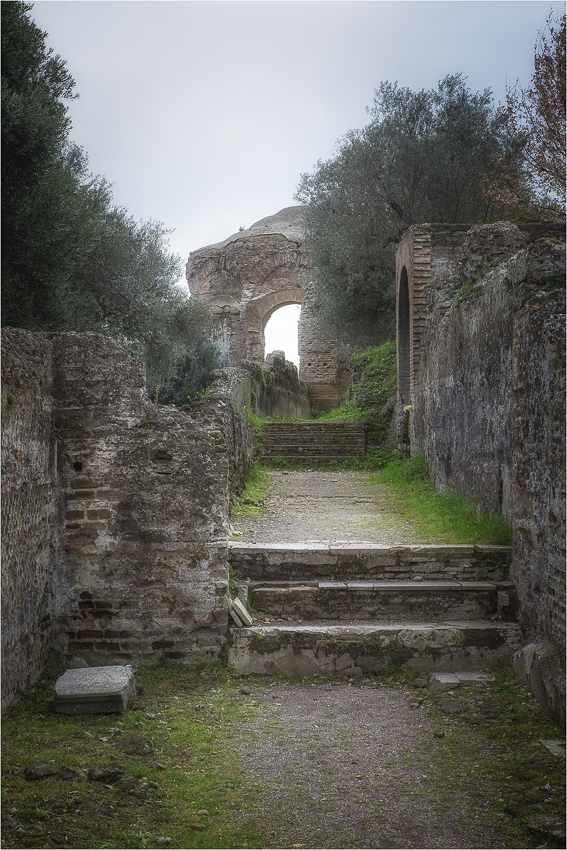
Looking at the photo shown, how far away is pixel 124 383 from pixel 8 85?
5124 millimetres

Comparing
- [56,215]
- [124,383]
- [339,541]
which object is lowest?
[339,541]

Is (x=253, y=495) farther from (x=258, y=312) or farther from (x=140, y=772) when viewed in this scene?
(x=258, y=312)

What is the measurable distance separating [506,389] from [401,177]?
9.55 metres

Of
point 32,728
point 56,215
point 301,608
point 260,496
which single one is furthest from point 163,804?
point 56,215

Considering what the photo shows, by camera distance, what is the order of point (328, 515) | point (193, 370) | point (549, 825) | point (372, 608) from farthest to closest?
1. point (193, 370)
2. point (328, 515)
3. point (372, 608)
4. point (549, 825)

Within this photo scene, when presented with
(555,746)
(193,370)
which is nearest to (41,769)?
(555,746)

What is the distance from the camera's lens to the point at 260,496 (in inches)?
362

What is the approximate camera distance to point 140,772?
336cm

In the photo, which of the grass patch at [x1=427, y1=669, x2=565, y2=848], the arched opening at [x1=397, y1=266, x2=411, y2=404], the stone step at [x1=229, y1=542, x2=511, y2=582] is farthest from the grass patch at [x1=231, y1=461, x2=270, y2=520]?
the grass patch at [x1=427, y1=669, x2=565, y2=848]

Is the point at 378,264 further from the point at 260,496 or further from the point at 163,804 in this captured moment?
the point at 163,804

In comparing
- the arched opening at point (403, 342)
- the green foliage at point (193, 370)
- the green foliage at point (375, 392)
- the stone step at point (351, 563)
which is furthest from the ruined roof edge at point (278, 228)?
the stone step at point (351, 563)

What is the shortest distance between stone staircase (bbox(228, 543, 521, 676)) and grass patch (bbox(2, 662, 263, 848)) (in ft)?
1.97

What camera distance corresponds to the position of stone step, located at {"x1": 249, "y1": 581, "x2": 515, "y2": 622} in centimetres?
524

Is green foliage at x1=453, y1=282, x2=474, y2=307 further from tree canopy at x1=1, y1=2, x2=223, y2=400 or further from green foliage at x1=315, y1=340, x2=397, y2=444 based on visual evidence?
green foliage at x1=315, y1=340, x2=397, y2=444
